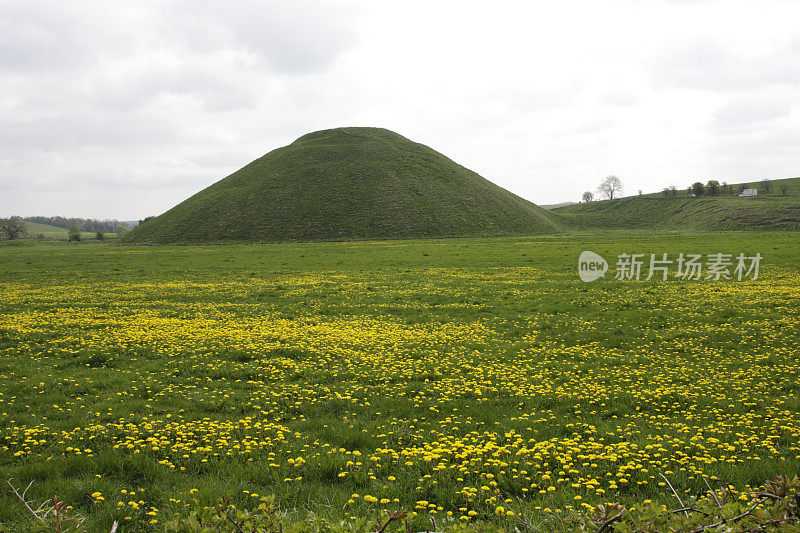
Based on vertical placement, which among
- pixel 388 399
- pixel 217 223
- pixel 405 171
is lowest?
pixel 388 399

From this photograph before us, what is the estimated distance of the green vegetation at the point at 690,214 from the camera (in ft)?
381

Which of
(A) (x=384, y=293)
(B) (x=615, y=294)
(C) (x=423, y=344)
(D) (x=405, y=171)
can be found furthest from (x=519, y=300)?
(D) (x=405, y=171)

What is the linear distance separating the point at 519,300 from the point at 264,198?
101789 millimetres

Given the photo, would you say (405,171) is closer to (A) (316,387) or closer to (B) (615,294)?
(B) (615,294)

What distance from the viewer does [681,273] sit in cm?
3350

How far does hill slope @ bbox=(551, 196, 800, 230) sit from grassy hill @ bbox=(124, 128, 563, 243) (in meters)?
39.9

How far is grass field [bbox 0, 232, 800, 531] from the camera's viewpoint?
6840mm

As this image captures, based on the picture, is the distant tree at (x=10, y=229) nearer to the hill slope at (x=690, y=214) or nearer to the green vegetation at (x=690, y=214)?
the green vegetation at (x=690, y=214)

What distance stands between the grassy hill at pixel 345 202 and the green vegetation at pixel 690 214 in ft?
128

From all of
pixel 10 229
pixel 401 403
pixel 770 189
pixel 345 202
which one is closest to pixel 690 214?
pixel 770 189

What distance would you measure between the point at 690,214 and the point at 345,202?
367 ft

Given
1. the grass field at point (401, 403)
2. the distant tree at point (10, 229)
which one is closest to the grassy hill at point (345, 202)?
the distant tree at point (10, 229)

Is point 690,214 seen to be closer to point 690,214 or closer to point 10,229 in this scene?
point 690,214

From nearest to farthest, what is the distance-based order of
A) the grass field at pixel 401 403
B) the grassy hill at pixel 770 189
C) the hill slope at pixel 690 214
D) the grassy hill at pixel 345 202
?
the grass field at pixel 401 403, the grassy hill at pixel 345 202, the hill slope at pixel 690 214, the grassy hill at pixel 770 189
